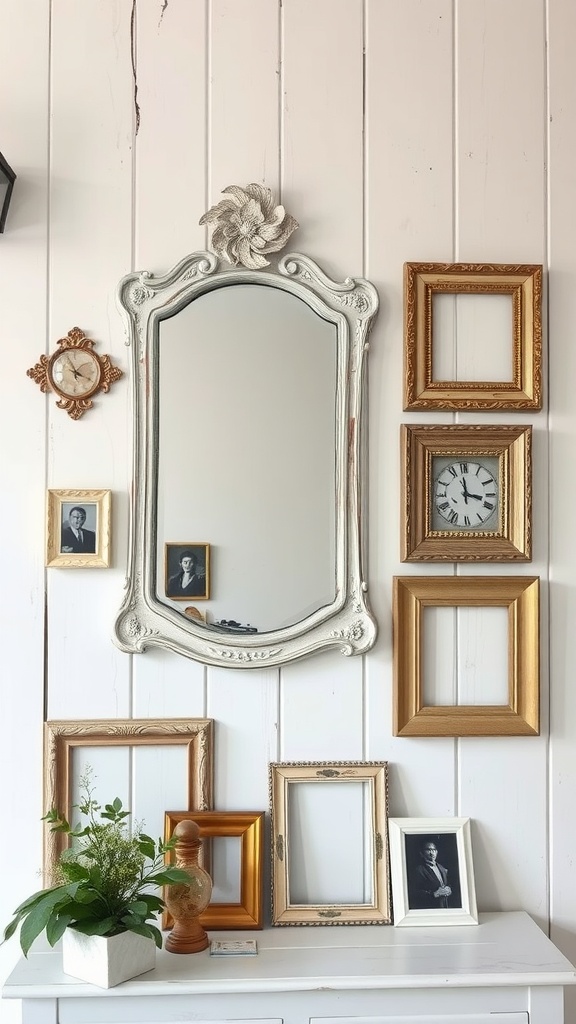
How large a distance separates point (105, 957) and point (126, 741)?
0.37 m

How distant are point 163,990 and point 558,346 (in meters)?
1.27

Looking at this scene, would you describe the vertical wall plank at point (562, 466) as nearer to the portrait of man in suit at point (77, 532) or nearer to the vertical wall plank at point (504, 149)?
the vertical wall plank at point (504, 149)

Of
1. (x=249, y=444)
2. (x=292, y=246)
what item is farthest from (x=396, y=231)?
(x=249, y=444)

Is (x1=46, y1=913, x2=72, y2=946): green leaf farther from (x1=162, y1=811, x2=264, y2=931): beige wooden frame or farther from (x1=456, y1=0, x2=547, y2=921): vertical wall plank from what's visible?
(x1=456, y1=0, x2=547, y2=921): vertical wall plank

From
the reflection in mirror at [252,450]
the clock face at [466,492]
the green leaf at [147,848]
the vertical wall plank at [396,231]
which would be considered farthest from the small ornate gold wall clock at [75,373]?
the green leaf at [147,848]

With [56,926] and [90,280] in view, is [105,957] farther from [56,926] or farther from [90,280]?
[90,280]

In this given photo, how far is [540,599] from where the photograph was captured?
5.52ft

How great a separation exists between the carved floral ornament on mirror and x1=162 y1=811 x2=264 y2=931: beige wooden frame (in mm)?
269

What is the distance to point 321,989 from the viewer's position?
1.38m

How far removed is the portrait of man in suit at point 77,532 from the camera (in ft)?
5.35

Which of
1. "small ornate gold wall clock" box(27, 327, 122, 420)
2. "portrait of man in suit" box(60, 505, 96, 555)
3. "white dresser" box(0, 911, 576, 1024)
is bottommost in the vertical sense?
"white dresser" box(0, 911, 576, 1024)

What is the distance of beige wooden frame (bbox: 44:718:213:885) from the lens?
1612 mm

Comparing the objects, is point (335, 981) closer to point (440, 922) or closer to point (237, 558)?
point (440, 922)

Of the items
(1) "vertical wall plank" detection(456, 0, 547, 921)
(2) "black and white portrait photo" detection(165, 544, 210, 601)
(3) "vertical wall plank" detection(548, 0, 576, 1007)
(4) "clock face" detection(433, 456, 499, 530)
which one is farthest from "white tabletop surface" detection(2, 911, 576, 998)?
(4) "clock face" detection(433, 456, 499, 530)
